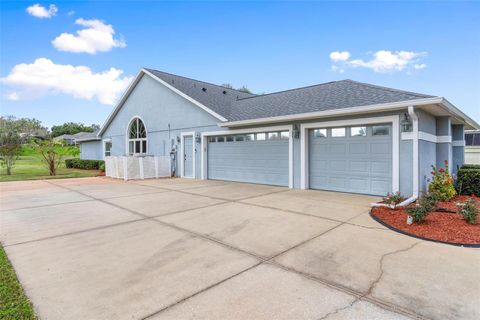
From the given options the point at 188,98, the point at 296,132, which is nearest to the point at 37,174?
the point at 188,98

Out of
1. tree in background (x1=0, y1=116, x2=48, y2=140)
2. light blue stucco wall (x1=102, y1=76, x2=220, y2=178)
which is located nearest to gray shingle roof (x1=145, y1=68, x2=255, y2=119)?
light blue stucco wall (x1=102, y1=76, x2=220, y2=178)

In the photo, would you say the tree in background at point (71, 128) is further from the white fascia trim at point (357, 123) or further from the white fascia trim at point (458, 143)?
the white fascia trim at point (458, 143)

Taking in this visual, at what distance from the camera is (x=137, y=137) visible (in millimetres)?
17188

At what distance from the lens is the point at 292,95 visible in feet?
38.3

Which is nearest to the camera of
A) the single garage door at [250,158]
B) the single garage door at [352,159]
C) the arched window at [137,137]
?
the single garage door at [352,159]

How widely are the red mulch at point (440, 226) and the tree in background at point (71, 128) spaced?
2830 inches

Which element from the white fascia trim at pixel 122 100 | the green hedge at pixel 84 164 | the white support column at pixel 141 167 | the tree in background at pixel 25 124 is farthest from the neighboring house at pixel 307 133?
the tree in background at pixel 25 124

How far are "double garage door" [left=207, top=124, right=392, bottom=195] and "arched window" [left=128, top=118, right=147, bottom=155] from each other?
674 cm

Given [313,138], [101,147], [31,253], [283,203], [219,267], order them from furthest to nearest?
[101,147] < [313,138] < [283,203] < [31,253] < [219,267]

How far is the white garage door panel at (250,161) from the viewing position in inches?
395

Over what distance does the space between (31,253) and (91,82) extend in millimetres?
32592

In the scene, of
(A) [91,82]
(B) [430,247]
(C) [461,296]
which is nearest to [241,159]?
(B) [430,247]

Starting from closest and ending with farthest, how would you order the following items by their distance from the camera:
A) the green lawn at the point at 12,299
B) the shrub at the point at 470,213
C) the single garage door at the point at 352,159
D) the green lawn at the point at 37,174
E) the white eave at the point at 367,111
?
the green lawn at the point at 12,299 → the shrub at the point at 470,213 → the white eave at the point at 367,111 → the single garage door at the point at 352,159 → the green lawn at the point at 37,174

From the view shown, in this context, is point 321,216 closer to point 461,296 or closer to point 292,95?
point 461,296
